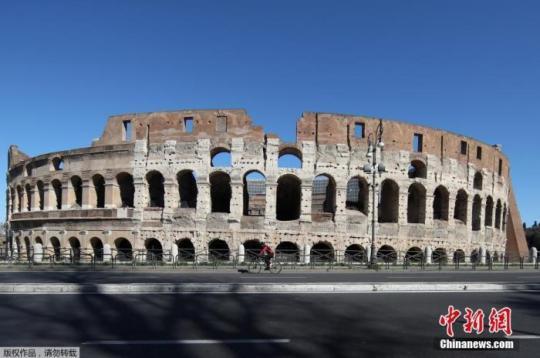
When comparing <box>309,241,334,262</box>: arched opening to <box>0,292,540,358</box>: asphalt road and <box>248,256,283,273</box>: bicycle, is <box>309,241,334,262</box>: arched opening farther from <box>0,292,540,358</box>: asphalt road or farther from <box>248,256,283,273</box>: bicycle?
<box>0,292,540,358</box>: asphalt road

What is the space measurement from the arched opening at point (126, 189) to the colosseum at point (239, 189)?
86 mm

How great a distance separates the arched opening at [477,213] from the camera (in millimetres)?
31773

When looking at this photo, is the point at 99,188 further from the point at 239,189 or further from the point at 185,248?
the point at 239,189

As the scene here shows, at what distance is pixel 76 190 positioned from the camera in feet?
95.8

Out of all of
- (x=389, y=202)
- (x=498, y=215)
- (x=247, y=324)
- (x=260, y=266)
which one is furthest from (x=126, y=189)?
(x=498, y=215)

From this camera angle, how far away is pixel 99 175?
27.2 m

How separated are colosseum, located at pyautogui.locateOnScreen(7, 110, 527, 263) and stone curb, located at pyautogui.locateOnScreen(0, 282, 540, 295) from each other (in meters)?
12.7

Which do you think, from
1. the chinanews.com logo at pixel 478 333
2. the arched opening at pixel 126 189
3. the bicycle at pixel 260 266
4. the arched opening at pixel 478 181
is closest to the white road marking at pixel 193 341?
the chinanews.com logo at pixel 478 333

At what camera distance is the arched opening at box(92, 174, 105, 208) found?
27.6m

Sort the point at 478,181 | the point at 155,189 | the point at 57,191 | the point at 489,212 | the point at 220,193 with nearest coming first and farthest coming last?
the point at 155,189
the point at 57,191
the point at 220,193
the point at 478,181
the point at 489,212

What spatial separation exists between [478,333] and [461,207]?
27.3 m

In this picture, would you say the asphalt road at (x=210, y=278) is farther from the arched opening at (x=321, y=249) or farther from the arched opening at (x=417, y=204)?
the arched opening at (x=417, y=204)

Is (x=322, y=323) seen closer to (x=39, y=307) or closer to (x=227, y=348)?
(x=227, y=348)

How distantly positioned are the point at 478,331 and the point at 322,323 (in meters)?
2.34
